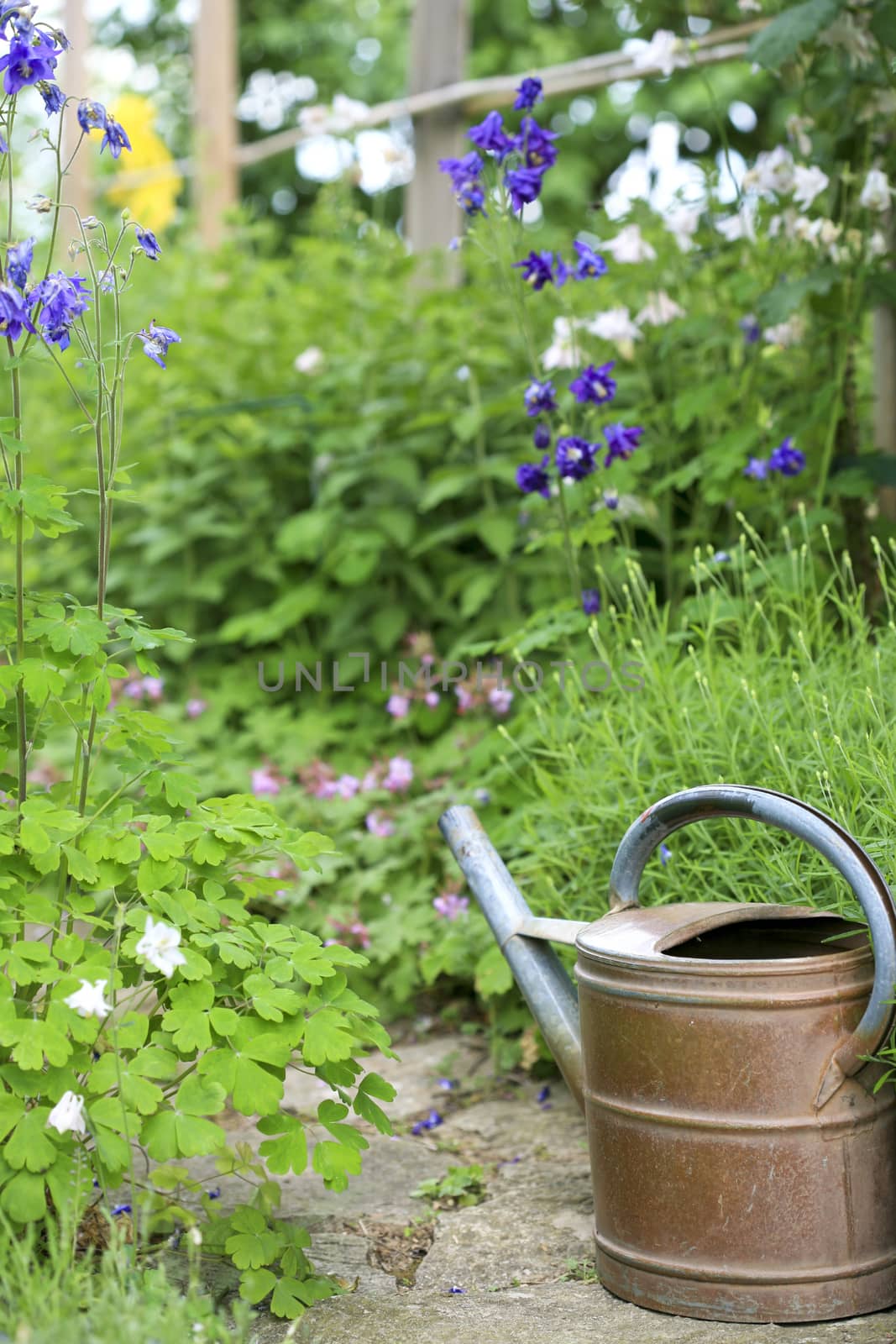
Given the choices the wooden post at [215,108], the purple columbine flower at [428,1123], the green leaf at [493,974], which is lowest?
the purple columbine flower at [428,1123]

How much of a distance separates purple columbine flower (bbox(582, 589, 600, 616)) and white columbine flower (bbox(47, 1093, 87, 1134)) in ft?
5.35

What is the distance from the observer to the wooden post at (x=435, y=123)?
16.0 ft

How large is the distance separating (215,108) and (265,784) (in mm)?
4703

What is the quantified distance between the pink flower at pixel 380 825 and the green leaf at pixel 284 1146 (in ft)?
5.40

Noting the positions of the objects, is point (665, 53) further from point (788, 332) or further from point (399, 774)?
point (399, 774)

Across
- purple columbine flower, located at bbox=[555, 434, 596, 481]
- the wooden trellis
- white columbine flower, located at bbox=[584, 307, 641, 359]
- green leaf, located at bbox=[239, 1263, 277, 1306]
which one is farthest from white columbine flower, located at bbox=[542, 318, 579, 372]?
green leaf, located at bbox=[239, 1263, 277, 1306]

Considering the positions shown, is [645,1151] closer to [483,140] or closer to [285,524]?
[483,140]

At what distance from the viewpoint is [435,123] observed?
484cm

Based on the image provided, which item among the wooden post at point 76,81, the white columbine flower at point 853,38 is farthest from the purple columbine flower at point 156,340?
the wooden post at point 76,81

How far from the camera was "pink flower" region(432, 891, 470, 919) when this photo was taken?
9.55 ft

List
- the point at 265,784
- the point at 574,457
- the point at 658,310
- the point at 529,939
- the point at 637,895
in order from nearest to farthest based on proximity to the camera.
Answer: the point at 637,895
the point at 529,939
the point at 574,457
the point at 658,310
the point at 265,784

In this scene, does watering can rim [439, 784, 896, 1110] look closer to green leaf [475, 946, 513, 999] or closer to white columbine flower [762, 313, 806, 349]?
green leaf [475, 946, 513, 999]

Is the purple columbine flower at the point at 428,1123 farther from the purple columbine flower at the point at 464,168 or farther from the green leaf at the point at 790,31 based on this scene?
the green leaf at the point at 790,31

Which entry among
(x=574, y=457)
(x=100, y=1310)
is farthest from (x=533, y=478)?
(x=100, y=1310)
